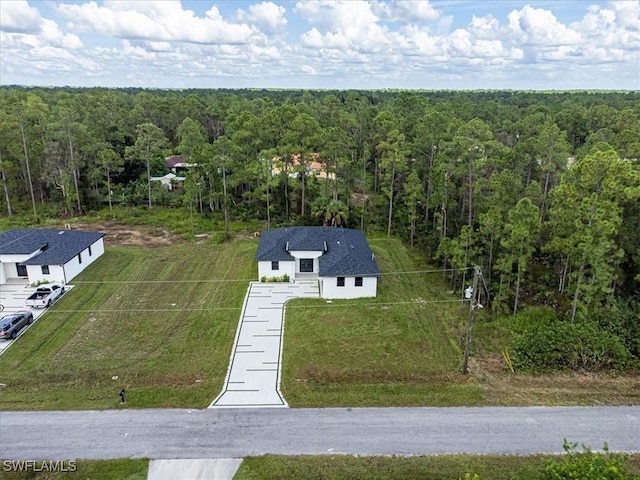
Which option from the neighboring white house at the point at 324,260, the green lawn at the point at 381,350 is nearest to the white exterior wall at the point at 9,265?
the neighboring white house at the point at 324,260

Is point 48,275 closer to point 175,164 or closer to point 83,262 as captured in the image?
point 83,262

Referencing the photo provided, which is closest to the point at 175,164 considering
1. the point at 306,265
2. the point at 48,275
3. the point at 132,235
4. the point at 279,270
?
the point at 132,235

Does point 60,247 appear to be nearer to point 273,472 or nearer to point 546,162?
point 273,472

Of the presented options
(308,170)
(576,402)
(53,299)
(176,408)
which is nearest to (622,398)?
(576,402)

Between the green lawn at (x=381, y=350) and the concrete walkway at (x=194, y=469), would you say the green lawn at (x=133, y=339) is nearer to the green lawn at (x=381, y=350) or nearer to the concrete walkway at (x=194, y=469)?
the concrete walkway at (x=194, y=469)

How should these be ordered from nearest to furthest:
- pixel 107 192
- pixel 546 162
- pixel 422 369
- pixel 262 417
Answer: pixel 262 417
pixel 422 369
pixel 546 162
pixel 107 192
